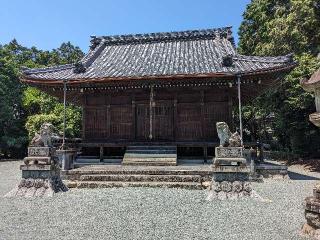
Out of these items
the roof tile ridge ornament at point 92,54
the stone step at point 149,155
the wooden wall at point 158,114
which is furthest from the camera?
the roof tile ridge ornament at point 92,54

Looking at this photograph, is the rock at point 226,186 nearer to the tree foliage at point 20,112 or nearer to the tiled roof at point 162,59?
the tiled roof at point 162,59

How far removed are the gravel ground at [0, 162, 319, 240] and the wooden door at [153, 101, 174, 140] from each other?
6321mm

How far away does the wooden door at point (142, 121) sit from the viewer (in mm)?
16938

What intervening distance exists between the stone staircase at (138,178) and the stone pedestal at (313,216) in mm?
5439

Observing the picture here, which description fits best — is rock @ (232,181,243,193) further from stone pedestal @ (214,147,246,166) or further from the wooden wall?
the wooden wall

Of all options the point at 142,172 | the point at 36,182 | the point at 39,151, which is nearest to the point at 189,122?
the point at 142,172

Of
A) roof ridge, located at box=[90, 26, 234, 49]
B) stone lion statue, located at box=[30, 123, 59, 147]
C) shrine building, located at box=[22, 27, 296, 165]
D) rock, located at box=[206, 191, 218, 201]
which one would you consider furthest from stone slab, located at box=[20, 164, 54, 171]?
roof ridge, located at box=[90, 26, 234, 49]

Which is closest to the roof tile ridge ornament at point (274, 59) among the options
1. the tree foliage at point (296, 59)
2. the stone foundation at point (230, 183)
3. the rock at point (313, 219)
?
the tree foliage at point (296, 59)

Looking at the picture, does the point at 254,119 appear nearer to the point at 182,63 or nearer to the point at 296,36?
the point at 296,36

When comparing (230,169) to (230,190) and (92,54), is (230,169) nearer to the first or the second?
(230,190)

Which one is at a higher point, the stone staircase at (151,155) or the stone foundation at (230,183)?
the stone staircase at (151,155)

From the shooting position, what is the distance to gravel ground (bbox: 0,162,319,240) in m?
6.03

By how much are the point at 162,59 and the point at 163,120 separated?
402 cm

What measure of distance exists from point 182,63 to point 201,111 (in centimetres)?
293
